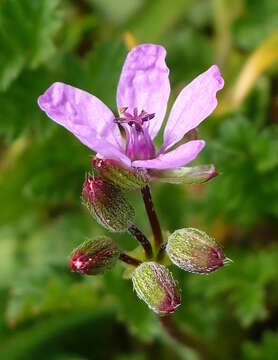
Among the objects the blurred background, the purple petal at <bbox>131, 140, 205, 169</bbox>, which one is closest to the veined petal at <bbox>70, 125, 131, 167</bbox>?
the purple petal at <bbox>131, 140, 205, 169</bbox>

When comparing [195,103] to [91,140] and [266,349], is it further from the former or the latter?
[266,349]

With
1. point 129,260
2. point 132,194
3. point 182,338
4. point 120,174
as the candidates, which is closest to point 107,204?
point 120,174

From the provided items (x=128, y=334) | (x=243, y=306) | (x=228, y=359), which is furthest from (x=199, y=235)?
(x=128, y=334)

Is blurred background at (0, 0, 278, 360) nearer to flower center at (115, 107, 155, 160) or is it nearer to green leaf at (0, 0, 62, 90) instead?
green leaf at (0, 0, 62, 90)

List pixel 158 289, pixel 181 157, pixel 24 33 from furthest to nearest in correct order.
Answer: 1. pixel 24 33
2. pixel 158 289
3. pixel 181 157

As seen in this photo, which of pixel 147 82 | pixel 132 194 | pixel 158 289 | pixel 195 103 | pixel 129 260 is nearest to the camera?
pixel 158 289

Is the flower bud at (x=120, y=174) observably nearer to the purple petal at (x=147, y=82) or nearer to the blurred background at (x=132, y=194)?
the purple petal at (x=147, y=82)

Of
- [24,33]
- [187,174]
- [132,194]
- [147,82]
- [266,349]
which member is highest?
[24,33]

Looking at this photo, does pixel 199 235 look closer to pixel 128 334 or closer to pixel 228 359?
pixel 228 359

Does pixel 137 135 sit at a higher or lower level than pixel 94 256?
higher

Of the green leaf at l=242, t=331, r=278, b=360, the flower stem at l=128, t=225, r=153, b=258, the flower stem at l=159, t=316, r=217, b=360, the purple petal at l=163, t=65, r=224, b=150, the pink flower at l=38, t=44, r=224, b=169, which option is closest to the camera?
the pink flower at l=38, t=44, r=224, b=169
